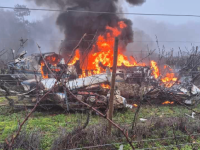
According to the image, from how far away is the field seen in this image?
150 inches

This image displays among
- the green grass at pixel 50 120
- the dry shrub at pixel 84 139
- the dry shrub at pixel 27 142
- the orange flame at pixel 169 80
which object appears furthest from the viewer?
the orange flame at pixel 169 80

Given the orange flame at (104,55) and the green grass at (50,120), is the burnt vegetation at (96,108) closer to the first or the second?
the green grass at (50,120)

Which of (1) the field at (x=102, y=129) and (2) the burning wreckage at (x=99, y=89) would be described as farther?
(2) the burning wreckage at (x=99, y=89)

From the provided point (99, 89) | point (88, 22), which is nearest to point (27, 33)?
point (88, 22)

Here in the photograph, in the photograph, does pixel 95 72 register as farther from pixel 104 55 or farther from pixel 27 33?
pixel 27 33

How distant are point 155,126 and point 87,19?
1489 cm

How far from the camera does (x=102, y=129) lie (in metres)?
3.98

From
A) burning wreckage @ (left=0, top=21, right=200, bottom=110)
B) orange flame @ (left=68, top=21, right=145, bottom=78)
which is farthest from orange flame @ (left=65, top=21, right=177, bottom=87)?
burning wreckage @ (left=0, top=21, right=200, bottom=110)

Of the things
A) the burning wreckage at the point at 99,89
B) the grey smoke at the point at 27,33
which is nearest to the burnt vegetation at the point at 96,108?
the burning wreckage at the point at 99,89

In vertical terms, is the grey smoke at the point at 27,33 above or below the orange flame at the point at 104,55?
above

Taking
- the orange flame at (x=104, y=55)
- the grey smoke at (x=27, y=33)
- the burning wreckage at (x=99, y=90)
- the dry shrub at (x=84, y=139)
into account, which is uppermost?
the grey smoke at (x=27, y=33)

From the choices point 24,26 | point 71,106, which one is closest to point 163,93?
point 71,106

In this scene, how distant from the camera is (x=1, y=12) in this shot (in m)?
43.8

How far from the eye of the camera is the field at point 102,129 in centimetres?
382
